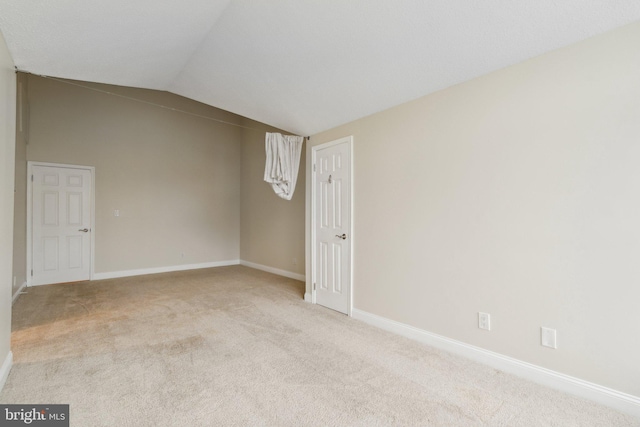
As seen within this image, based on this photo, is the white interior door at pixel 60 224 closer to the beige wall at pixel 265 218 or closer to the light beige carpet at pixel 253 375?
the light beige carpet at pixel 253 375

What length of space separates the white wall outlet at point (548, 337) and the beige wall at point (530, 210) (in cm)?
3

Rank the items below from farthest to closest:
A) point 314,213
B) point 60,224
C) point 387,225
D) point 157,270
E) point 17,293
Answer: point 157,270
point 60,224
point 17,293
point 314,213
point 387,225

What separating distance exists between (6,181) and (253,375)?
2.24 metres

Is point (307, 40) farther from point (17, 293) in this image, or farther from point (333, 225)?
point (17, 293)

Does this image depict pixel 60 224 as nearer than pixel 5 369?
No

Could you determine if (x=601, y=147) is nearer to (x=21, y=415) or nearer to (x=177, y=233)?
(x=21, y=415)

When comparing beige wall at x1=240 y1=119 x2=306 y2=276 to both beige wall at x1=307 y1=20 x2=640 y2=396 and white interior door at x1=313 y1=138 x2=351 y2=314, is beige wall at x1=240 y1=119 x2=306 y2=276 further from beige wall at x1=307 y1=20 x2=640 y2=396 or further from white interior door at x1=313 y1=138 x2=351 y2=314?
beige wall at x1=307 y1=20 x2=640 y2=396

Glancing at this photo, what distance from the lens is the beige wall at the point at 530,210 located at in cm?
192

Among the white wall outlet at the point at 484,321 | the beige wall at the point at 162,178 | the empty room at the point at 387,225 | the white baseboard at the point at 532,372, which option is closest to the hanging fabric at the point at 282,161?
the empty room at the point at 387,225

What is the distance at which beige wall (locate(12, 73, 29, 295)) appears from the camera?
14.1ft

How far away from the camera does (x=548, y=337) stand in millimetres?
2184

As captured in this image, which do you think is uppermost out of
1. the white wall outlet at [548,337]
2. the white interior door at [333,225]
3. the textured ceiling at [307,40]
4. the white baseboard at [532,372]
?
the textured ceiling at [307,40]
